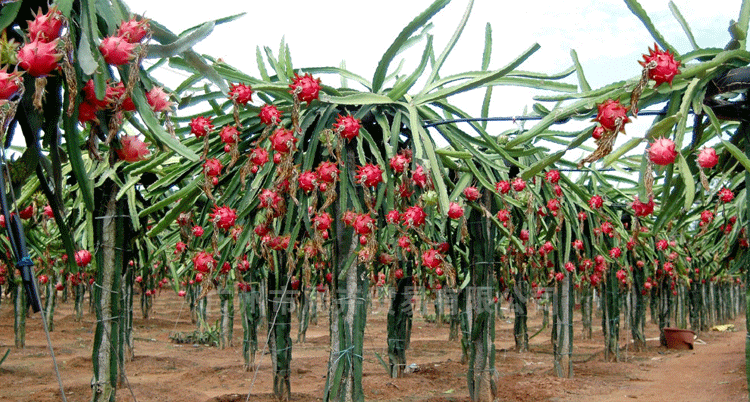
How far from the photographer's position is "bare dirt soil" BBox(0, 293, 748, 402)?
673 cm

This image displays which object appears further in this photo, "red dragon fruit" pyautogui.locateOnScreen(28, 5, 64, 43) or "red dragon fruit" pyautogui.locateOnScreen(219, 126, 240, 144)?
"red dragon fruit" pyautogui.locateOnScreen(219, 126, 240, 144)

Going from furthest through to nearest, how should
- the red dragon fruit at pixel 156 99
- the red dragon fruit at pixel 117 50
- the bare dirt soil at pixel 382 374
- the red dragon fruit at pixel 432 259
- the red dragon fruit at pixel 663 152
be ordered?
the bare dirt soil at pixel 382 374, the red dragon fruit at pixel 432 259, the red dragon fruit at pixel 663 152, the red dragon fruit at pixel 156 99, the red dragon fruit at pixel 117 50

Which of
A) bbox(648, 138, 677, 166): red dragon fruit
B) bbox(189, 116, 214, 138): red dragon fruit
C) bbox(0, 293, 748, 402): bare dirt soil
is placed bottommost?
bbox(0, 293, 748, 402): bare dirt soil

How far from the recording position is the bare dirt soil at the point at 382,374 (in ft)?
22.1

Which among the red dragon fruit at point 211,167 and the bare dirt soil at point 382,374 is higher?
the red dragon fruit at point 211,167

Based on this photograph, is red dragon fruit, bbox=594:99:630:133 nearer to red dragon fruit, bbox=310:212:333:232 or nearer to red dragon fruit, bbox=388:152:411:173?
red dragon fruit, bbox=388:152:411:173

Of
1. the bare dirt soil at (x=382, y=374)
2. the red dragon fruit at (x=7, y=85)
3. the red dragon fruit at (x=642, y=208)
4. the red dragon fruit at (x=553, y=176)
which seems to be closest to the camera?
the red dragon fruit at (x=7, y=85)

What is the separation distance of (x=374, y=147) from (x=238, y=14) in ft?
4.53

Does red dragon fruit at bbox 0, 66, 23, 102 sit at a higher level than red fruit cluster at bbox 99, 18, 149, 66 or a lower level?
lower

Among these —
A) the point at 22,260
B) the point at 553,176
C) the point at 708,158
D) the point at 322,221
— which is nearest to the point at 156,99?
the point at 22,260

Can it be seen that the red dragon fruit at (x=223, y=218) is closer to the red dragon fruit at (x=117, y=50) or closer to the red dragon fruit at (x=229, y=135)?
the red dragon fruit at (x=229, y=135)

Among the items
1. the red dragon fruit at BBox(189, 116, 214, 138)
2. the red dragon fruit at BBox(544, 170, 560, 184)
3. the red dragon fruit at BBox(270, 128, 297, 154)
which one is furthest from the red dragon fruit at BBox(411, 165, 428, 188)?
the red dragon fruit at BBox(544, 170, 560, 184)

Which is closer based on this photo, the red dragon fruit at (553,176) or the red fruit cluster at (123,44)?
the red fruit cluster at (123,44)

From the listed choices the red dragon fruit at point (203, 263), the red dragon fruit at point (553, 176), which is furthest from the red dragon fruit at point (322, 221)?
the red dragon fruit at point (553, 176)
